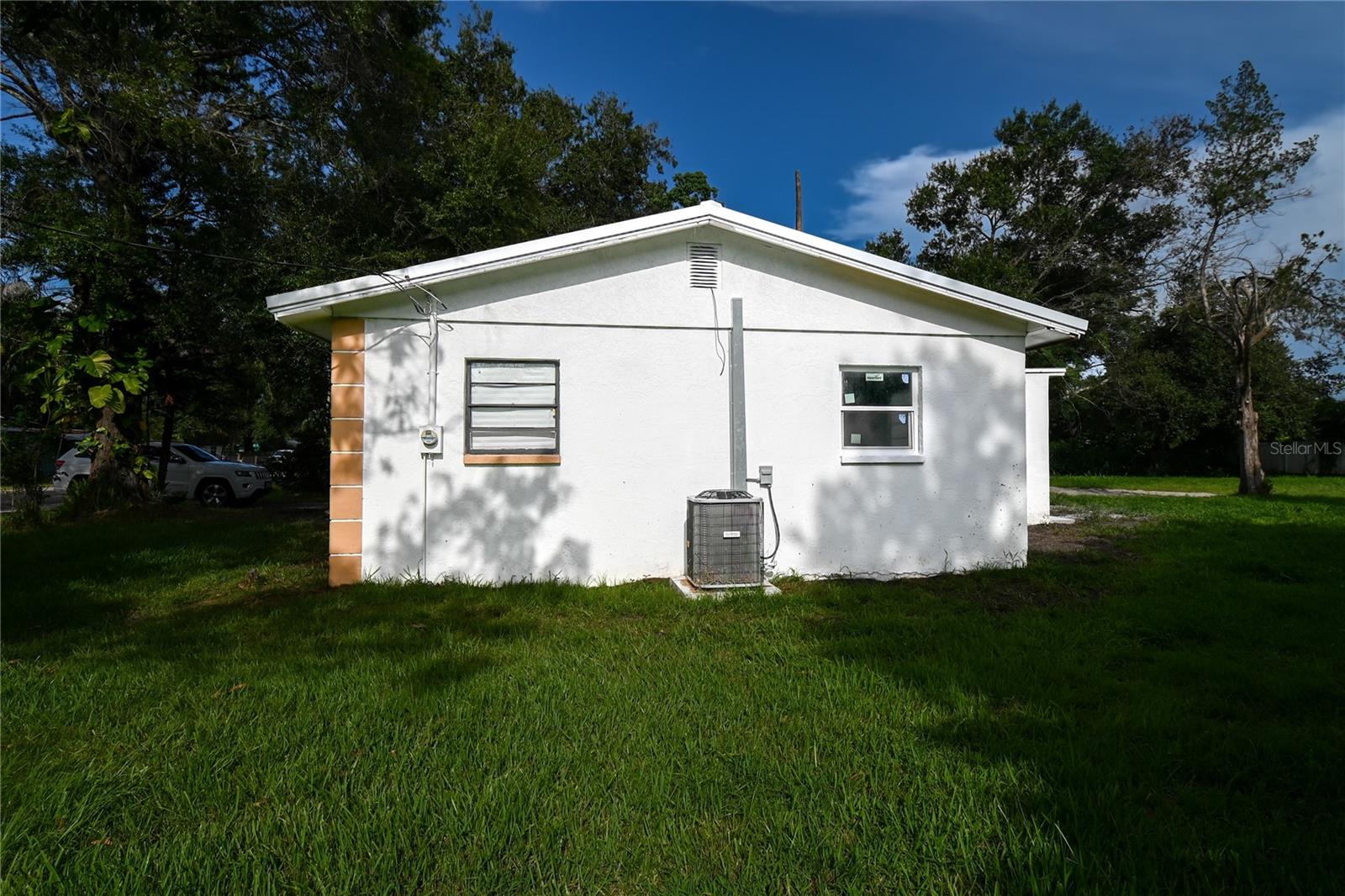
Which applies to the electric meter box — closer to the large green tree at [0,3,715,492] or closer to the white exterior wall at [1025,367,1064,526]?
the large green tree at [0,3,715,492]

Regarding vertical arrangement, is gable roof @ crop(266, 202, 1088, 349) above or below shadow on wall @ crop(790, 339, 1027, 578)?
above

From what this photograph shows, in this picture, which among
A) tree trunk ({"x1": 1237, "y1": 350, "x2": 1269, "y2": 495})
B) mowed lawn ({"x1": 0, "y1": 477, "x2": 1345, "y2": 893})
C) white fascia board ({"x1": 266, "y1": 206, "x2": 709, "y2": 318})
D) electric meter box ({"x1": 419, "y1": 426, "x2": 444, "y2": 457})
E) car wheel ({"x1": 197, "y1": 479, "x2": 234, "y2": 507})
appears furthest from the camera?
tree trunk ({"x1": 1237, "y1": 350, "x2": 1269, "y2": 495})

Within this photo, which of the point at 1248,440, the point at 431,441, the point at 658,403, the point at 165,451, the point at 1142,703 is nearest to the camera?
the point at 1142,703

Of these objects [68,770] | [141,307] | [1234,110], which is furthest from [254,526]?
[1234,110]

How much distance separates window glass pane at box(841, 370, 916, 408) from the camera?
7.66m

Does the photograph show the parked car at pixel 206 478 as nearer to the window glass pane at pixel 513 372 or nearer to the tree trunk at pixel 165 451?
the tree trunk at pixel 165 451

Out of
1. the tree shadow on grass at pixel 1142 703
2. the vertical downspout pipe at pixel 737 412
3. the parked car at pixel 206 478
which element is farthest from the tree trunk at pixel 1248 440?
the parked car at pixel 206 478

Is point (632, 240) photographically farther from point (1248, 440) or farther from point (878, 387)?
point (1248, 440)

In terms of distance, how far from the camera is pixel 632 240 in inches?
280

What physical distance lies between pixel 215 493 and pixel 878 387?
51.2ft

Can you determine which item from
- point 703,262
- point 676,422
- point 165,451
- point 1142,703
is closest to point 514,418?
point 676,422

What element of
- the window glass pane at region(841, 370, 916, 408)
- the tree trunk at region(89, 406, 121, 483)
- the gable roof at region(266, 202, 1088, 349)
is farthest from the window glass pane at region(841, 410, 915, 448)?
the tree trunk at region(89, 406, 121, 483)

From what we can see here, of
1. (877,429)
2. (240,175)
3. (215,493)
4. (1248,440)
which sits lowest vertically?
(215,493)

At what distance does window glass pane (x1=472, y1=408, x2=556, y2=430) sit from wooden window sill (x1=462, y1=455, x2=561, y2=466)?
1.05ft
